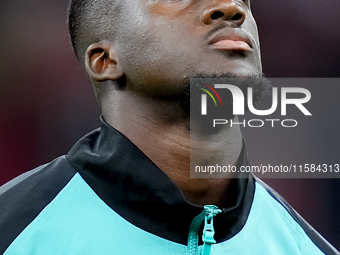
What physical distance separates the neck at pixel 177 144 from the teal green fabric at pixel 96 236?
146mm

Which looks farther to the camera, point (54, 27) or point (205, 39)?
point (54, 27)

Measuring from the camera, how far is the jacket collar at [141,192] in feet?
3.52

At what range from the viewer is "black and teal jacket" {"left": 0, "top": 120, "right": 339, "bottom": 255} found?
1038 mm

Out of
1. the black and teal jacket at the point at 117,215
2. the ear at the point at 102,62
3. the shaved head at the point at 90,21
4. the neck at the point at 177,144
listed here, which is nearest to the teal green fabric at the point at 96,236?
the black and teal jacket at the point at 117,215

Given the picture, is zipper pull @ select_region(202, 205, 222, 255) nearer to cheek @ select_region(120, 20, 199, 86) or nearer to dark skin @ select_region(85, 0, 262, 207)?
dark skin @ select_region(85, 0, 262, 207)

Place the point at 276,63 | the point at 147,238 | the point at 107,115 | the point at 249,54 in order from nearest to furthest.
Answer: the point at 147,238 < the point at 249,54 < the point at 107,115 < the point at 276,63

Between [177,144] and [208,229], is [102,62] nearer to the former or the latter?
[177,144]

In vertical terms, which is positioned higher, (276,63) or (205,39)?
(276,63)

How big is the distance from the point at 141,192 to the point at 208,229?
19cm

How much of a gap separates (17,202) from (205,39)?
63cm

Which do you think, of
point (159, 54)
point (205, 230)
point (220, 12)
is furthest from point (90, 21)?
point (205, 230)

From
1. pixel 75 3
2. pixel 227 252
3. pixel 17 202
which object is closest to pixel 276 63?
pixel 75 3

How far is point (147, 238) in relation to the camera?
1.07 metres

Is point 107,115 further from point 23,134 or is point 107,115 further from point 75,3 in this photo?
point 23,134
